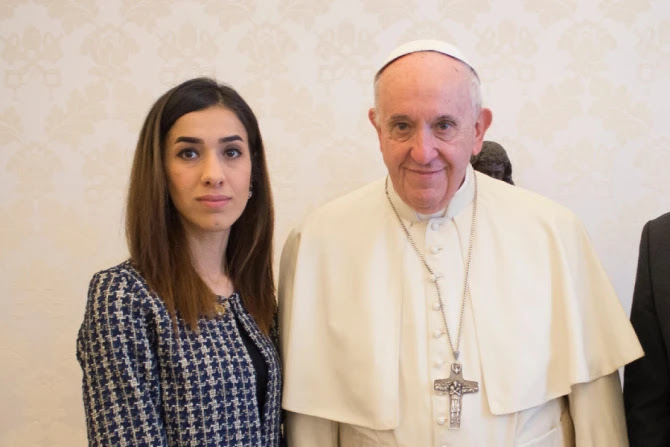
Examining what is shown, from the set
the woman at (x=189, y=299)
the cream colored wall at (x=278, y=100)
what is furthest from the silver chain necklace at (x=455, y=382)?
the cream colored wall at (x=278, y=100)

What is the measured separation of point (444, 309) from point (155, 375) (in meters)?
0.80

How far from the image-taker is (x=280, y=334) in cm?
210

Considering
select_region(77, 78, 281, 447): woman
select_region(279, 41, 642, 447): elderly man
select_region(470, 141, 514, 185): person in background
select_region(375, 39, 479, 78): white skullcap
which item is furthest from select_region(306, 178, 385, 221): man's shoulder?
select_region(470, 141, 514, 185): person in background

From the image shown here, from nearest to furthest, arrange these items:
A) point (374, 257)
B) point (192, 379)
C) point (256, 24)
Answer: point (192, 379), point (374, 257), point (256, 24)

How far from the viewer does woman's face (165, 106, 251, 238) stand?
5.69 ft

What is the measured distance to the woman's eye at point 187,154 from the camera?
1743 millimetres

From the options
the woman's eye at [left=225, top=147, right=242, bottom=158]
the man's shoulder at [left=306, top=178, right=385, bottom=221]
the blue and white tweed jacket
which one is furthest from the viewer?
the man's shoulder at [left=306, top=178, right=385, bottom=221]

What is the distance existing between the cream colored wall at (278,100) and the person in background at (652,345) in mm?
1246

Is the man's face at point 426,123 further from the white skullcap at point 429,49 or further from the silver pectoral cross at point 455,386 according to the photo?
the silver pectoral cross at point 455,386

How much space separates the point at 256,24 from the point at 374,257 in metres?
1.47

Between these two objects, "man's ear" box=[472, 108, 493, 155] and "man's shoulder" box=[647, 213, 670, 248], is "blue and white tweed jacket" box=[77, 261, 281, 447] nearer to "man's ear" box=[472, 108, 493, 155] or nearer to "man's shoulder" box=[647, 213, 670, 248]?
"man's ear" box=[472, 108, 493, 155]

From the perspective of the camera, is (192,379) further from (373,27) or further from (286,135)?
(373,27)

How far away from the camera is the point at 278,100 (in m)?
3.04

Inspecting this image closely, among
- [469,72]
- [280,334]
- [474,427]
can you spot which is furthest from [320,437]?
[469,72]
